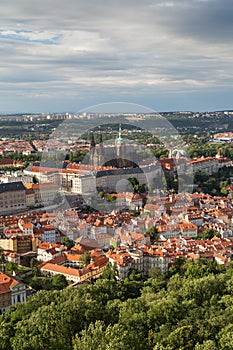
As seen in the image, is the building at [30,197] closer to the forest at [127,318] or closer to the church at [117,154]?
the church at [117,154]

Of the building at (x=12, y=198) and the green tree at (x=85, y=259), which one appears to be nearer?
the green tree at (x=85, y=259)

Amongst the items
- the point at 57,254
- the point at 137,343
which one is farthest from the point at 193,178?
the point at 137,343

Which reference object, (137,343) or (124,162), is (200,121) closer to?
(124,162)

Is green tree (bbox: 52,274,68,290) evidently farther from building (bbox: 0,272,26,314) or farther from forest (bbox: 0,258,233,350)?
forest (bbox: 0,258,233,350)

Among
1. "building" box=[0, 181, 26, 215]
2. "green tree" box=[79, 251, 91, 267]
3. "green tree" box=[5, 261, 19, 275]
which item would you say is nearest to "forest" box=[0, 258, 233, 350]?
"green tree" box=[79, 251, 91, 267]

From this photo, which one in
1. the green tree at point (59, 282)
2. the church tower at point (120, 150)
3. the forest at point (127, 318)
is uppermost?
the church tower at point (120, 150)

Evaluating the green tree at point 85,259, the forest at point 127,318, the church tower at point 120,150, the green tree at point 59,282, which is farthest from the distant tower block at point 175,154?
the forest at point 127,318
